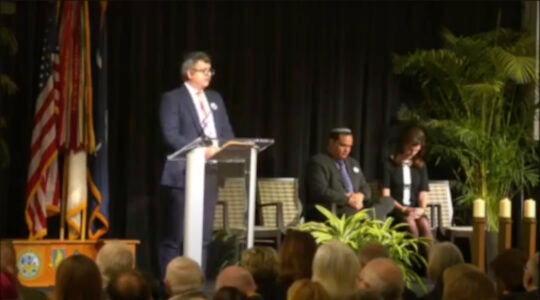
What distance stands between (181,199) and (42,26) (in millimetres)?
2260

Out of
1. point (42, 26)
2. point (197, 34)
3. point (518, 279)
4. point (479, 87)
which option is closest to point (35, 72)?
point (42, 26)

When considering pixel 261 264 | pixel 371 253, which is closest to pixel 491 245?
pixel 371 253

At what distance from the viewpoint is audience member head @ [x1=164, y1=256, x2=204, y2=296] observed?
4.64 meters

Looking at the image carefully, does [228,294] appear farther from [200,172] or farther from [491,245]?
[491,245]

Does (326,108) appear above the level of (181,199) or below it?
above

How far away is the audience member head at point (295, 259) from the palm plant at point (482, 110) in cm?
476

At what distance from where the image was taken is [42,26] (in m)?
9.31

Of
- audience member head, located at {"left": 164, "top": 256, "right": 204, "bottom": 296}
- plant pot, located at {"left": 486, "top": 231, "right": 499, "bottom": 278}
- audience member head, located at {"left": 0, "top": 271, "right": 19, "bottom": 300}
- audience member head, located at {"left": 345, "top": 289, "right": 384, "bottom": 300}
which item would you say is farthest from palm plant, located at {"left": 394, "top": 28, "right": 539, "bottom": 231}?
audience member head, located at {"left": 0, "top": 271, "right": 19, "bottom": 300}

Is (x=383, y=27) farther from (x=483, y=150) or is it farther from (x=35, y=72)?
(x=35, y=72)

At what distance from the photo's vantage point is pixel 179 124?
781cm

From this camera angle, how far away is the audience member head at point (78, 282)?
4.10m

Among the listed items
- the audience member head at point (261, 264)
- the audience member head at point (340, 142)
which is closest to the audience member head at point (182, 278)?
the audience member head at point (261, 264)

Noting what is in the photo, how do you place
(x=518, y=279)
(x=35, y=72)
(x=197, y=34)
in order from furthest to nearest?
(x=197, y=34)
(x=35, y=72)
(x=518, y=279)

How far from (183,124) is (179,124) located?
26mm
